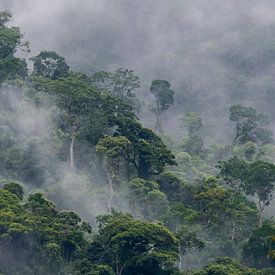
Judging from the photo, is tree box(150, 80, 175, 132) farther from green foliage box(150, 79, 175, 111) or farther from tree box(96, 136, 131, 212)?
tree box(96, 136, 131, 212)

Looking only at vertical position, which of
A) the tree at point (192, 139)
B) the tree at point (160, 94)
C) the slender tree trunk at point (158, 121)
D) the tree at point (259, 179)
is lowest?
the tree at point (259, 179)

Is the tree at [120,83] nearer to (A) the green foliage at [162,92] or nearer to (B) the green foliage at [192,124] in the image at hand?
(A) the green foliage at [162,92]

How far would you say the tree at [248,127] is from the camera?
114062 millimetres

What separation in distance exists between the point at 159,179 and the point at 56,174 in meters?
10.4

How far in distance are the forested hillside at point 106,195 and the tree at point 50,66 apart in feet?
20.7

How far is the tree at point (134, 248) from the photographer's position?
61906 mm

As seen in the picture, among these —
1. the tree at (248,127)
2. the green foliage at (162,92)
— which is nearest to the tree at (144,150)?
the tree at (248,127)

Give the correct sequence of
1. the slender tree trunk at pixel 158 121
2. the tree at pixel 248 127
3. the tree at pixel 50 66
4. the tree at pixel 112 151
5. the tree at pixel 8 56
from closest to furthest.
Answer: the tree at pixel 112 151 → the tree at pixel 8 56 → the tree at pixel 50 66 → the tree at pixel 248 127 → the slender tree trunk at pixel 158 121

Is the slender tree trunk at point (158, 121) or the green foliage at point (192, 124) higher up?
the slender tree trunk at point (158, 121)

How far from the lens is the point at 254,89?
154 meters

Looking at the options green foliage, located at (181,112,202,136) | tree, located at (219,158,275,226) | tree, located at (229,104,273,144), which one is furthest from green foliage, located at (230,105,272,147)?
tree, located at (219,158,275,226)

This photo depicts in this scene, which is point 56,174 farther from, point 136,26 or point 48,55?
point 136,26

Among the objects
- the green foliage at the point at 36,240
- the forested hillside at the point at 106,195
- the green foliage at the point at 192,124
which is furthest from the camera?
the green foliage at the point at 192,124

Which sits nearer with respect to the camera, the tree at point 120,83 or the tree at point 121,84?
the tree at point 121,84
